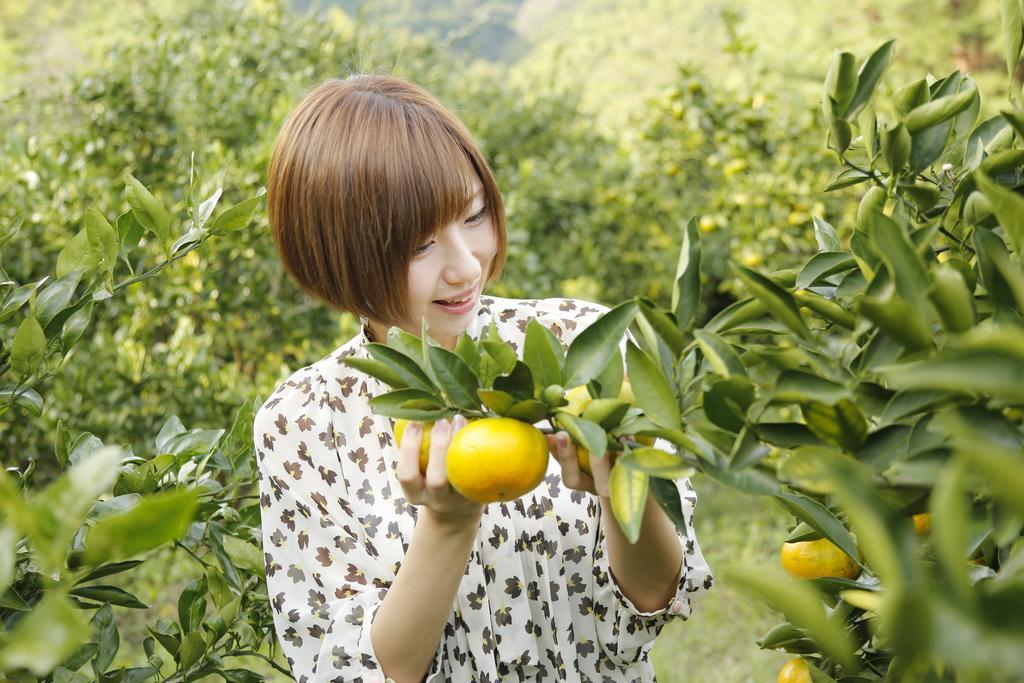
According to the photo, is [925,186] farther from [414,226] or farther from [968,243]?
A: [414,226]

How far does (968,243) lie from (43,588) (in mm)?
910

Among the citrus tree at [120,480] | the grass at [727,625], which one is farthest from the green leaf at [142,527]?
the grass at [727,625]

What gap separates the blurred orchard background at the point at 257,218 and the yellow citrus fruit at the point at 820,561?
68 centimetres

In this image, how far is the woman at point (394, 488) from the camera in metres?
1.24

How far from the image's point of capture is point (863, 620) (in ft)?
2.38

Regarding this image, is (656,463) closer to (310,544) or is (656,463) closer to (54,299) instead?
(54,299)

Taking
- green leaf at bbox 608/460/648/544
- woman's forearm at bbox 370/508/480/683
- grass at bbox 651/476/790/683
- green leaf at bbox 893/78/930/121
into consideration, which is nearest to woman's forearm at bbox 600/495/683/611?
woman's forearm at bbox 370/508/480/683

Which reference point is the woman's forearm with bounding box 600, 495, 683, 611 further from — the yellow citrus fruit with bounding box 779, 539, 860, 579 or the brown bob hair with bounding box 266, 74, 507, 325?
Answer: the brown bob hair with bounding box 266, 74, 507, 325

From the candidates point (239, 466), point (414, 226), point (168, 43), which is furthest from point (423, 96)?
point (168, 43)

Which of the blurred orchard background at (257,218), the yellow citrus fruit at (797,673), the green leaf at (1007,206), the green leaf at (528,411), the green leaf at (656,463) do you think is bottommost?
the blurred orchard background at (257,218)

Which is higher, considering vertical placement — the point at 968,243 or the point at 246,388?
the point at 968,243

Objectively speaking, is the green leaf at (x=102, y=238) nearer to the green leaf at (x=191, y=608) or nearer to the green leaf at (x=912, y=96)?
the green leaf at (x=191, y=608)

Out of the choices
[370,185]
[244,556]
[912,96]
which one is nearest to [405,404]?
[912,96]

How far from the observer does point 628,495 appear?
0.65m
